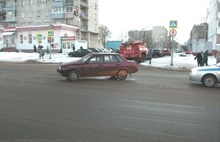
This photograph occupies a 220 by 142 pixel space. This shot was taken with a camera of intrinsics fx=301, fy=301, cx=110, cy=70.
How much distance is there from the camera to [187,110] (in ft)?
28.2

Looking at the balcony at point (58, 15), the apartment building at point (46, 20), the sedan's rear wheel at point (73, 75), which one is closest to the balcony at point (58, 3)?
the apartment building at point (46, 20)

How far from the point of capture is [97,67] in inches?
643

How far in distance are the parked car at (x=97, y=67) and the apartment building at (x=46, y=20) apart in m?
41.3

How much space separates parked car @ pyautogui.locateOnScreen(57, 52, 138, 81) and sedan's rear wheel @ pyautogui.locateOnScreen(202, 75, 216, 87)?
433 cm

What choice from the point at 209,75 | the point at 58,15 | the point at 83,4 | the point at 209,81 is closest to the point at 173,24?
the point at 209,75

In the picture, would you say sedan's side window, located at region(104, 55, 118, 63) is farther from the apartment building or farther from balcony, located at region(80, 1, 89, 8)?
balcony, located at region(80, 1, 89, 8)

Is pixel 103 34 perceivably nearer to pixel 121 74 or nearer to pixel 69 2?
pixel 69 2

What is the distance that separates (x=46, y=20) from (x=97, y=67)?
6266 centimetres

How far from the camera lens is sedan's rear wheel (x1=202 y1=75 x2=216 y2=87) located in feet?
45.9

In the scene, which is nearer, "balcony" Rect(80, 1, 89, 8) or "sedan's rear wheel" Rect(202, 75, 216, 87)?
"sedan's rear wheel" Rect(202, 75, 216, 87)

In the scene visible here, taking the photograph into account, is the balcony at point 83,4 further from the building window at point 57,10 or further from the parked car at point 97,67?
the parked car at point 97,67

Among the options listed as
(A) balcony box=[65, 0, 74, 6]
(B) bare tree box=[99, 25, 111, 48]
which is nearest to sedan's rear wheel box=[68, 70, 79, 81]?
(A) balcony box=[65, 0, 74, 6]

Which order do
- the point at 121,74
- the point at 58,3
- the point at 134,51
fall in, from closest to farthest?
the point at 121,74 < the point at 134,51 < the point at 58,3

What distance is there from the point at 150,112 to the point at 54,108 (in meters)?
2.74
